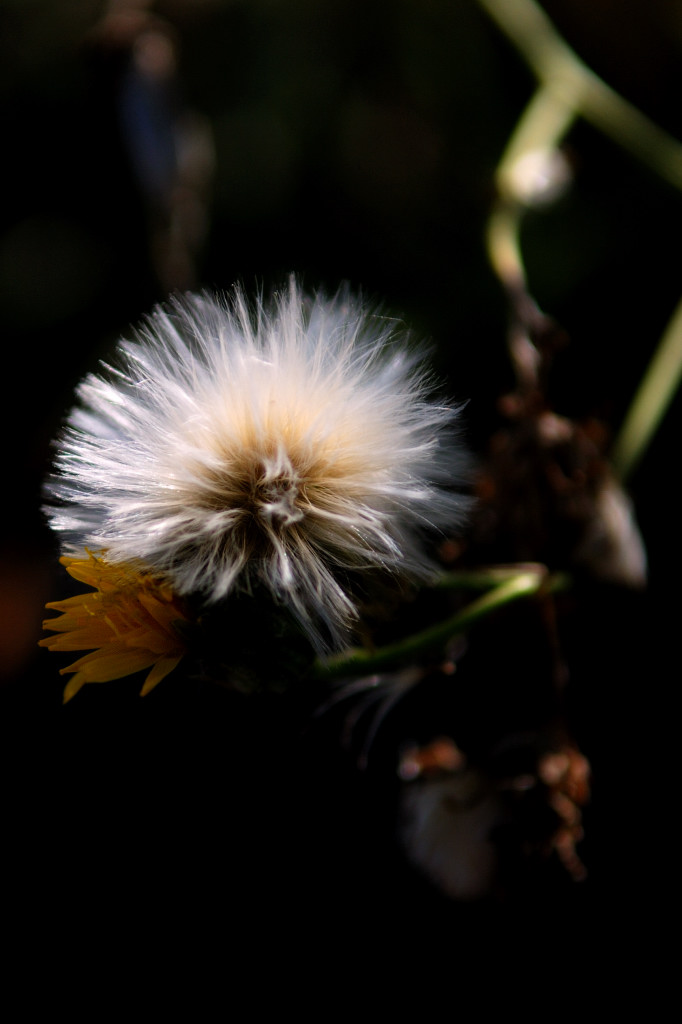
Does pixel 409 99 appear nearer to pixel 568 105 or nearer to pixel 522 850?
pixel 568 105

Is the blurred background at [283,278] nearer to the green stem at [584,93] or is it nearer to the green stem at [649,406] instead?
the green stem at [584,93]

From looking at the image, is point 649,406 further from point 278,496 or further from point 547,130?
point 278,496

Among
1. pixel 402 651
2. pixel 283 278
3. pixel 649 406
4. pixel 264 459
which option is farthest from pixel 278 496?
pixel 283 278

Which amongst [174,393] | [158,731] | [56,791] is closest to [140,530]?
[174,393]

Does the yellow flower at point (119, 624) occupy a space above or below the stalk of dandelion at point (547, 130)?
below

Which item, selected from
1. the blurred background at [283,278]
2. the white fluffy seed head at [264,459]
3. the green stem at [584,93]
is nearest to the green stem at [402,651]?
the white fluffy seed head at [264,459]

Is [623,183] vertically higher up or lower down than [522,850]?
higher up
